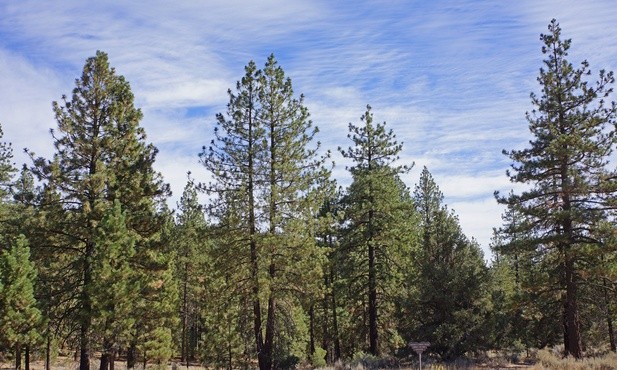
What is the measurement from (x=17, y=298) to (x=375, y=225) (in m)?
18.3

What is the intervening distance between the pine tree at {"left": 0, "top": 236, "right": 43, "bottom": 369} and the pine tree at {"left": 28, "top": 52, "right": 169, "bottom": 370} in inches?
68.0

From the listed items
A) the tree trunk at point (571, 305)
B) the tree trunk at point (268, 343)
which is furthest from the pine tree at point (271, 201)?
the tree trunk at point (571, 305)

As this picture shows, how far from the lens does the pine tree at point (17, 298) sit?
2186 centimetres

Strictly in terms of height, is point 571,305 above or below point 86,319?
above

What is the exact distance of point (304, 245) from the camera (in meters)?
21.7

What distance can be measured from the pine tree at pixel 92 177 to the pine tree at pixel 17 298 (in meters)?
1.73

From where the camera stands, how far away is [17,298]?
886 inches

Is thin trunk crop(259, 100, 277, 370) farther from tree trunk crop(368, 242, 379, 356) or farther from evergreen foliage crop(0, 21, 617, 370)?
tree trunk crop(368, 242, 379, 356)

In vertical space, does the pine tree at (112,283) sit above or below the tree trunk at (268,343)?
above

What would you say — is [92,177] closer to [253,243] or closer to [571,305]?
[253,243]

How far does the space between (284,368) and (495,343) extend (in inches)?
553

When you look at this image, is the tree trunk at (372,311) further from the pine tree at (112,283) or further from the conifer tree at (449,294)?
the pine tree at (112,283)

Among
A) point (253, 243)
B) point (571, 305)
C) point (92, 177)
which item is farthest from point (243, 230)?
point (571, 305)

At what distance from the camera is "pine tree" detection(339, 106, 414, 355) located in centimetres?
2786
